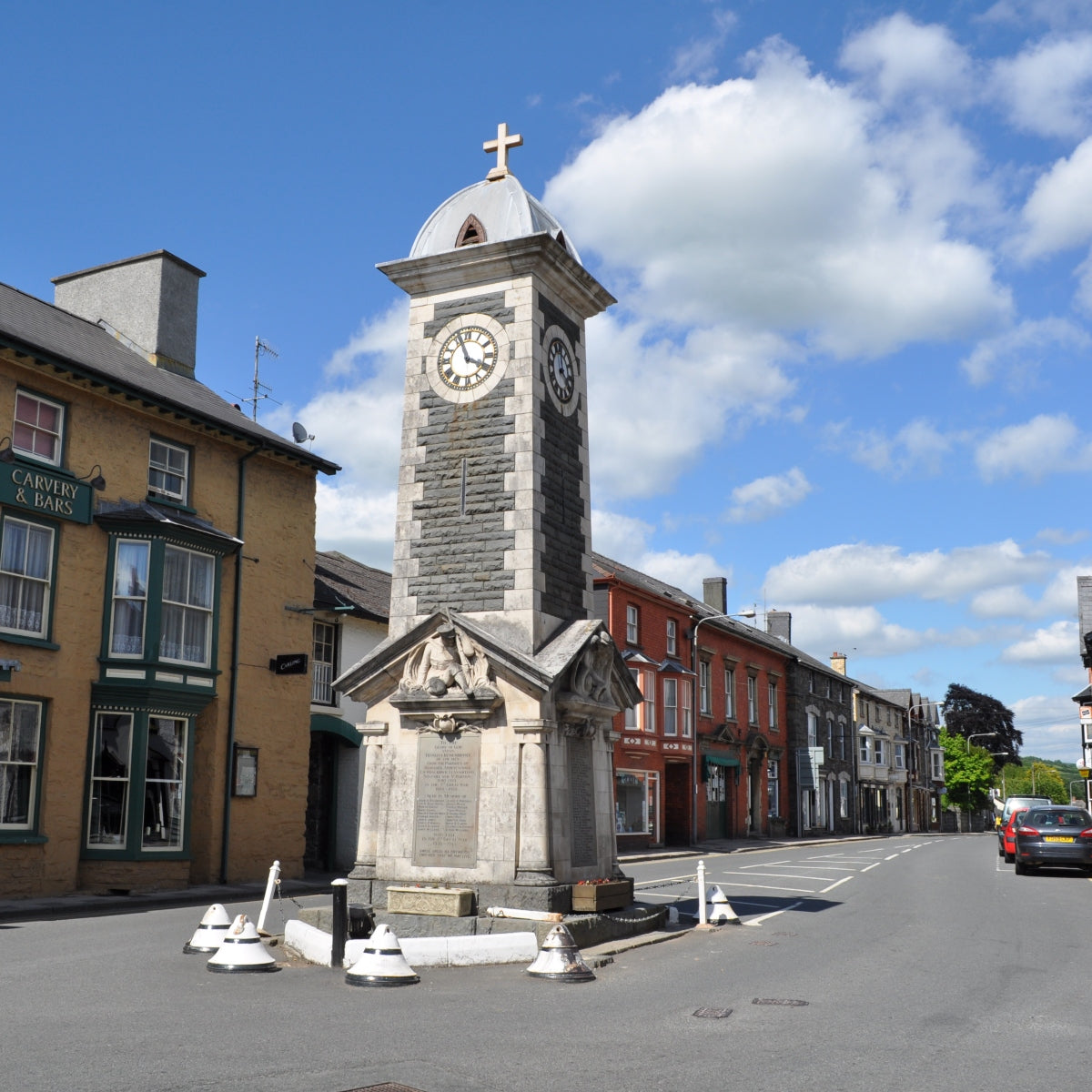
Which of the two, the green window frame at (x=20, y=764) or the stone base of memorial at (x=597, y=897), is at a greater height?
the green window frame at (x=20, y=764)

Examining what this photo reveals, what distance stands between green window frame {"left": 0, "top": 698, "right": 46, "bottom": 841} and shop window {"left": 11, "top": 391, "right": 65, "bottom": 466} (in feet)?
14.6

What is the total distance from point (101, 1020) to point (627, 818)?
29.9 m

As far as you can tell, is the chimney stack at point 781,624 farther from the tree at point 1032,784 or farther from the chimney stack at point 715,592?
the tree at point 1032,784

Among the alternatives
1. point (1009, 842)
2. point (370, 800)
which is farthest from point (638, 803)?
point (370, 800)

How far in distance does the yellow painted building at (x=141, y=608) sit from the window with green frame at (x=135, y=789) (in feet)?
0.13

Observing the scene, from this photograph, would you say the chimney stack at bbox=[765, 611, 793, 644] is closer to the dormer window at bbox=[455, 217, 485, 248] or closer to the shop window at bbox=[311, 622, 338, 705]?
the shop window at bbox=[311, 622, 338, 705]

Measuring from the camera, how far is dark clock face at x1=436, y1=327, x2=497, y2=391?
15.4 m

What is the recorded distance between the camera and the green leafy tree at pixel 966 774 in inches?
3398

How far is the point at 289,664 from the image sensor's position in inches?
958

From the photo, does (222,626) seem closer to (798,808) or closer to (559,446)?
(559,446)

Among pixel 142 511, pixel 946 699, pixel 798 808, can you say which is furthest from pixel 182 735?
pixel 946 699

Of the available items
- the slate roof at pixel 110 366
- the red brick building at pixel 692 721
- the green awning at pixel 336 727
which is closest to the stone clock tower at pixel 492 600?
the slate roof at pixel 110 366

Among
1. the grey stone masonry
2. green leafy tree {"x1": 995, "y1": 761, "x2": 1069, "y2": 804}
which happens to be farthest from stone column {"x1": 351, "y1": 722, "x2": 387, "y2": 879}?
green leafy tree {"x1": 995, "y1": 761, "x2": 1069, "y2": 804}

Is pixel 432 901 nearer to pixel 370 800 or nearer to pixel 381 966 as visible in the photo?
pixel 370 800
